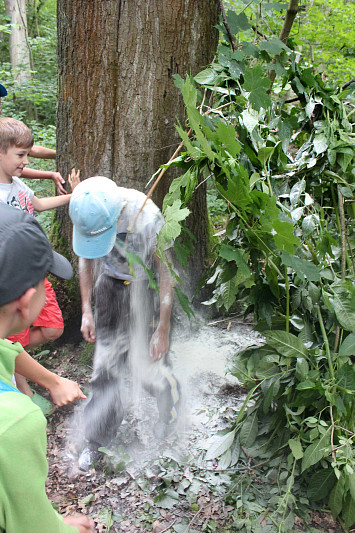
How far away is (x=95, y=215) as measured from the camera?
7.38 ft

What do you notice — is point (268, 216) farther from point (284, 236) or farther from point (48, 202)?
point (48, 202)

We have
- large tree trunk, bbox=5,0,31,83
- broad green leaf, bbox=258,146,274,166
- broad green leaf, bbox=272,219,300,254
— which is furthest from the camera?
large tree trunk, bbox=5,0,31,83

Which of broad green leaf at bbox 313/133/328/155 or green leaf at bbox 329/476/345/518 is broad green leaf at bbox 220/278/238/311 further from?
green leaf at bbox 329/476/345/518

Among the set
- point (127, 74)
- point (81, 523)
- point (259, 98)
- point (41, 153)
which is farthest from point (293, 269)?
point (41, 153)

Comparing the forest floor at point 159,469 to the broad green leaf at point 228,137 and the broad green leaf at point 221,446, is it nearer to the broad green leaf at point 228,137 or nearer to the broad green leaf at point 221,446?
the broad green leaf at point 221,446

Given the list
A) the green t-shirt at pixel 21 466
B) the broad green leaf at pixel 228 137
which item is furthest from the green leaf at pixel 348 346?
the green t-shirt at pixel 21 466

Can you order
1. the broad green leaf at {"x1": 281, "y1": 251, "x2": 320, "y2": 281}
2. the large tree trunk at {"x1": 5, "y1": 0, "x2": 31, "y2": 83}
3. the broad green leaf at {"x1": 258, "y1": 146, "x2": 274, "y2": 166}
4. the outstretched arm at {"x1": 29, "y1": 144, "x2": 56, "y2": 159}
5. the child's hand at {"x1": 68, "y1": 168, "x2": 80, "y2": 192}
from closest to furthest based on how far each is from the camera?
the broad green leaf at {"x1": 281, "y1": 251, "x2": 320, "y2": 281} → the broad green leaf at {"x1": 258, "y1": 146, "x2": 274, "y2": 166} → the child's hand at {"x1": 68, "y1": 168, "x2": 80, "y2": 192} → the outstretched arm at {"x1": 29, "y1": 144, "x2": 56, "y2": 159} → the large tree trunk at {"x1": 5, "y1": 0, "x2": 31, "y2": 83}

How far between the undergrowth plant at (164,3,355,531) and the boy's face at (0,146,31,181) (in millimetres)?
1285

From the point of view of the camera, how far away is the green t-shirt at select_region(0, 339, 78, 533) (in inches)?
37.7

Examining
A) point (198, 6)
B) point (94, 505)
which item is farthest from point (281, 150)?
point (94, 505)

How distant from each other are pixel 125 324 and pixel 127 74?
159cm

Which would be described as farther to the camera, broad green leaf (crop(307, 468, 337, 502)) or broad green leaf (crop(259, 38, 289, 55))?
broad green leaf (crop(259, 38, 289, 55))

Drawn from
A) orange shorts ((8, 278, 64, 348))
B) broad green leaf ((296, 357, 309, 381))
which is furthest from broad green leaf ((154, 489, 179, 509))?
orange shorts ((8, 278, 64, 348))

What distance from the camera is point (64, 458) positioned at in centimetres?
266
